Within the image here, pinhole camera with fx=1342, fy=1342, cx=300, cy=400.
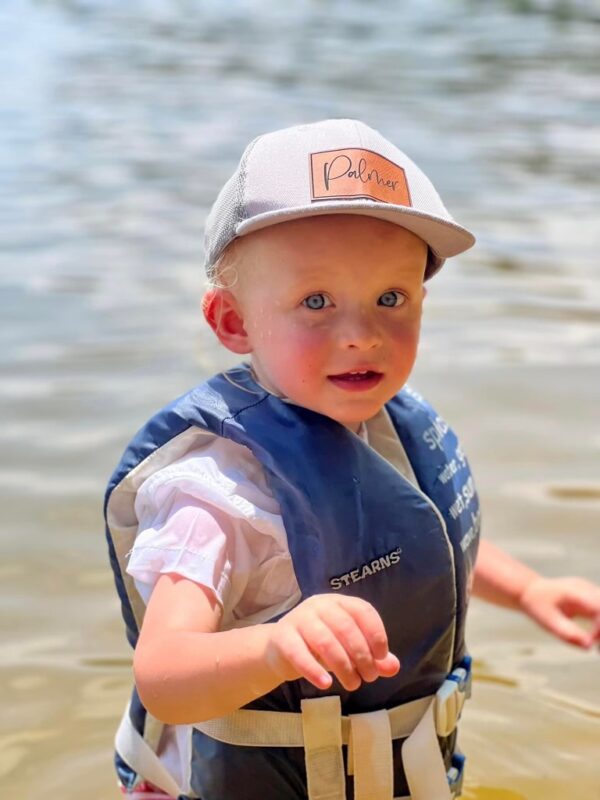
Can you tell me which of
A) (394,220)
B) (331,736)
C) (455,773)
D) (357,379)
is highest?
(394,220)

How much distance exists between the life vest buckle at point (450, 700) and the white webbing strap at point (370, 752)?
131 mm

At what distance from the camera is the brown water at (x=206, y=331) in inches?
129

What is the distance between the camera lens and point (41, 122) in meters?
10.9

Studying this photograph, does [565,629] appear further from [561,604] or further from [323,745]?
[323,745]

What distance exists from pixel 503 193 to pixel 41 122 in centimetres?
424

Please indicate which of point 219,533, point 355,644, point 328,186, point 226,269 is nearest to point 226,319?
point 226,269

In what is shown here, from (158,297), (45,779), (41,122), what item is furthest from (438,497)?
(41,122)

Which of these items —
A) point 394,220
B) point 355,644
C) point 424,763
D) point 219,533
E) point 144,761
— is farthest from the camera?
point 144,761

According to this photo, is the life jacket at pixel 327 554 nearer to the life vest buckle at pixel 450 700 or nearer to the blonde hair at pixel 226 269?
the life vest buckle at pixel 450 700

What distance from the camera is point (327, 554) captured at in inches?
89.9

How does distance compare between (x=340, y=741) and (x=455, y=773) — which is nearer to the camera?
(x=340, y=741)

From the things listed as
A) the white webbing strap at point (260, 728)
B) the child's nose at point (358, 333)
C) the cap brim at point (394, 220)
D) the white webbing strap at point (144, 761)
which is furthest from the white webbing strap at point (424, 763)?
the cap brim at point (394, 220)

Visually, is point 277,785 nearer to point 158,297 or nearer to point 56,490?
point 56,490

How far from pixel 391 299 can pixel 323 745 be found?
2.61 feet
